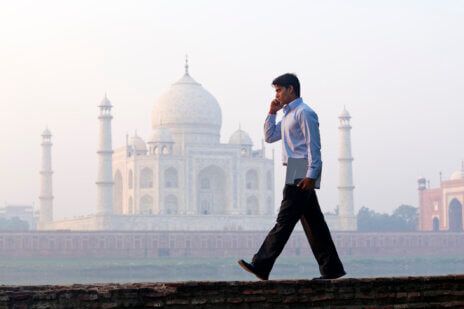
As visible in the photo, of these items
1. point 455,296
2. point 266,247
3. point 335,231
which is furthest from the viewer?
point 335,231

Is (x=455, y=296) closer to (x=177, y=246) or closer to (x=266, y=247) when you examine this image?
(x=266, y=247)

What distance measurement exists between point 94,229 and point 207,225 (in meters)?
4.60

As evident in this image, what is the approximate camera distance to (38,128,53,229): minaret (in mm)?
46031

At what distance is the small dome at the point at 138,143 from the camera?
4928cm

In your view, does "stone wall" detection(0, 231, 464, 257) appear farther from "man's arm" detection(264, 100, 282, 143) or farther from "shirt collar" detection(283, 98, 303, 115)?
"shirt collar" detection(283, 98, 303, 115)

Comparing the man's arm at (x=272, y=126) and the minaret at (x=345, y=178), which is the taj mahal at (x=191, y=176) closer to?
the minaret at (x=345, y=178)

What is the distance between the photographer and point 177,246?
4316cm

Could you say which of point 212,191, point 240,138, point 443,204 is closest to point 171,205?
point 212,191

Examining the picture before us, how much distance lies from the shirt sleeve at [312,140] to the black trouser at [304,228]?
0.08 meters

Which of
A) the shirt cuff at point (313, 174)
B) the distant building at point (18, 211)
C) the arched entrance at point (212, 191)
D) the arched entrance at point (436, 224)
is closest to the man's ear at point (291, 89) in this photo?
the shirt cuff at point (313, 174)

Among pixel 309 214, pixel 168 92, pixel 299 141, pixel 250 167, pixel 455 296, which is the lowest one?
pixel 455 296

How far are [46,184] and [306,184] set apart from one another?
42609mm

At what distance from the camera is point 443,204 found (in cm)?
5153

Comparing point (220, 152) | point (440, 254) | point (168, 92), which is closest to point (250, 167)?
point (220, 152)
